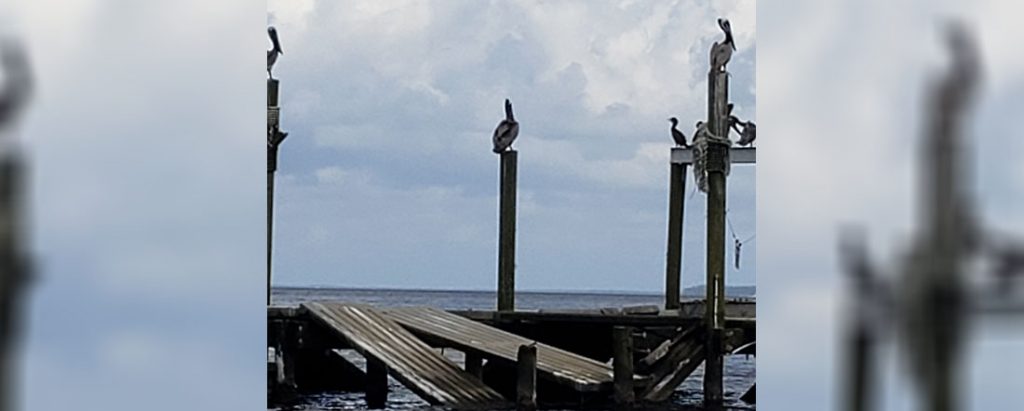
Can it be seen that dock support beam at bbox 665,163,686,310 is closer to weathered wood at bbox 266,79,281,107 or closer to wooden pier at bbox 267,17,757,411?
wooden pier at bbox 267,17,757,411

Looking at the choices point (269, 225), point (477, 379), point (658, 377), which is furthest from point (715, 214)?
point (269, 225)

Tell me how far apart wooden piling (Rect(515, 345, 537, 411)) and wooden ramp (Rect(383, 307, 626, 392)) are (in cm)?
11

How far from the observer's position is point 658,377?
754cm

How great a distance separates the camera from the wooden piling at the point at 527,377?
710 centimetres

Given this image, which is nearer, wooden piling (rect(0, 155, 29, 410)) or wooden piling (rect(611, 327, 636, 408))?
wooden piling (rect(0, 155, 29, 410))

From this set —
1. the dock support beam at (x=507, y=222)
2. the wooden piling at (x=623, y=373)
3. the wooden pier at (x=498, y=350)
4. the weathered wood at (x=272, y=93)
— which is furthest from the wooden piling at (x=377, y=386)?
the weathered wood at (x=272, y=93)

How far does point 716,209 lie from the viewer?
7297 mm

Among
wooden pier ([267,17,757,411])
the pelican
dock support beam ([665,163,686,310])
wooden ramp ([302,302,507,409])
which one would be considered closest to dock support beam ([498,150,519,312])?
wooden pier ([267,17,757,411])

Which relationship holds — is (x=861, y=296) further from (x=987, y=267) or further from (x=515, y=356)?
(x=515, y=356)

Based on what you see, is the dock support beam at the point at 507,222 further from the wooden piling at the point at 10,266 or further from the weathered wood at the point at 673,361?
the wooden piling at the point at 10,266

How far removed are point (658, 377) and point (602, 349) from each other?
833 millimetres

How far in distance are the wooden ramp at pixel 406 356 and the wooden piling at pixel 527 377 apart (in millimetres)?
169

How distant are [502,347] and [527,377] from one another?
1.52ft

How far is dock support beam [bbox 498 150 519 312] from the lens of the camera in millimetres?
7996
